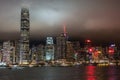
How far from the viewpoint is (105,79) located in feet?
554

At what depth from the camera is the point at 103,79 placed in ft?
553

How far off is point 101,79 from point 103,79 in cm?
105

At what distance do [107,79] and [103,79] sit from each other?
6.25ft

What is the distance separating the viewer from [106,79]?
16912 cm

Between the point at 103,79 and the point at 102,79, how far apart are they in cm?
74

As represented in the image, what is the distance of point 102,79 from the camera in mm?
169125

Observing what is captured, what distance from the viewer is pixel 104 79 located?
16862 centimetres

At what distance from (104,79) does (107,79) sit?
142 centimetres

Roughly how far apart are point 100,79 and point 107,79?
3.19 m

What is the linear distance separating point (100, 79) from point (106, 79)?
2.78m

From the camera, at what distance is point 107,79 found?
16888 cm

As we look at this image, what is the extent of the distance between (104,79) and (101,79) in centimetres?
140

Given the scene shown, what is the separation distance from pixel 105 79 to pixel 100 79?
228cm
